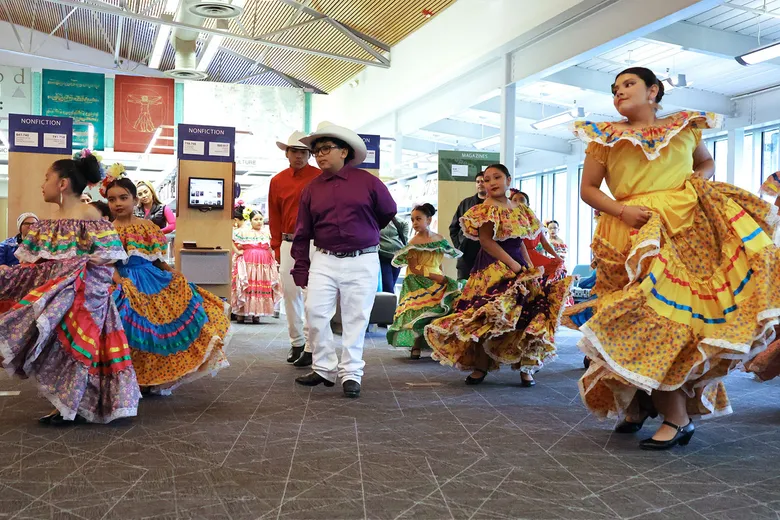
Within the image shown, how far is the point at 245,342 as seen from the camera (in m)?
7.96

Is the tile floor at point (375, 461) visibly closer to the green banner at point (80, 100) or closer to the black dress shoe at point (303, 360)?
the black dress shoe at point (303, 360)

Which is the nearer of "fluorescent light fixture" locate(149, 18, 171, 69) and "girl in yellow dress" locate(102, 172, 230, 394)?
"girl in yellow dress" locate(102, 172, 230, 394)

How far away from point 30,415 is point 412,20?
1072 centimetres

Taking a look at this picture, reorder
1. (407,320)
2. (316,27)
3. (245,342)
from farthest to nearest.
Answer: (316,27), (245,342), (407,320)

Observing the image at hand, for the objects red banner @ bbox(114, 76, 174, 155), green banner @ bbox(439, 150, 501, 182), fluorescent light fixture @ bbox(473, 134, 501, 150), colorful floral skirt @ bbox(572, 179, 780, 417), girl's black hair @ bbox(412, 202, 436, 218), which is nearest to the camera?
colorful floral skirt @ bbox(572, 179, 780, 417)

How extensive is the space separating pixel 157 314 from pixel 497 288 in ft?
6.69

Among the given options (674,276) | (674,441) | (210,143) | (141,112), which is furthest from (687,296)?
(141,112)

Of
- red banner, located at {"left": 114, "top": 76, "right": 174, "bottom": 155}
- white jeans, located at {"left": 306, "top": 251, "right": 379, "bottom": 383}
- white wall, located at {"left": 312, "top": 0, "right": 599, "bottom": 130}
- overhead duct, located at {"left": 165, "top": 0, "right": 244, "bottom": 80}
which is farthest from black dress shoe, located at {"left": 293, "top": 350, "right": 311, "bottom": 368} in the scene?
red banner, located at {"left": 114, "top": 76, "right": 174, "bottom": 155}

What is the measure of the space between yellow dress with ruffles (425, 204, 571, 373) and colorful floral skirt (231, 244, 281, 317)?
19.3ft

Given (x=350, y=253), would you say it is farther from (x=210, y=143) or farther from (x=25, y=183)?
(x=25, y=183)

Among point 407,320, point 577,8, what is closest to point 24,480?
point 407,320

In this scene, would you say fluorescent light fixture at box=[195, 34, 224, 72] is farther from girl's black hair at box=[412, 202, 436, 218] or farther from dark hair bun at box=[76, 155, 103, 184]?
dark hair bun at box=[76, 155, 103, 184]

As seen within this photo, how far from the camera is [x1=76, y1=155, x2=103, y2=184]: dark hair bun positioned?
406cm

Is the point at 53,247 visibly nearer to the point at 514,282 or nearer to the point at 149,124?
the point at 514,282
